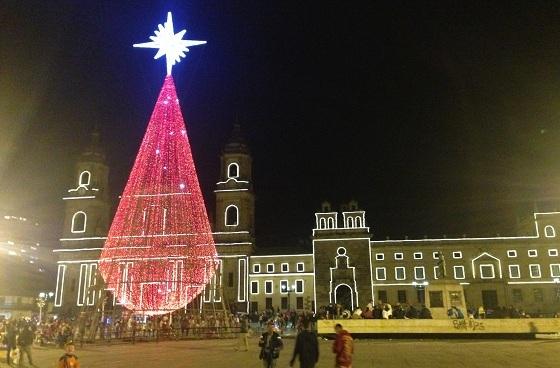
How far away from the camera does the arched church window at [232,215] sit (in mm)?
64438

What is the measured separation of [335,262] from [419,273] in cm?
1125

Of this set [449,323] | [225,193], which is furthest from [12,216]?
[449,323]

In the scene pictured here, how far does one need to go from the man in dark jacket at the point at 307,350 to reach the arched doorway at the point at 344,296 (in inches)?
2026

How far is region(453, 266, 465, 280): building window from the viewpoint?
62.5 meters

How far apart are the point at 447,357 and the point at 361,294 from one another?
43683 mm

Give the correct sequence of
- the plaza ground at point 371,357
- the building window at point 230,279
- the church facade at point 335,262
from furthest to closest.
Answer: the building window at point 230,279 → the church facade at point 335,262 → the plaza ground at point 371,357

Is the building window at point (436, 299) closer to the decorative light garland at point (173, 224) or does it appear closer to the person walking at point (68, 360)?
the decorative light garland at point (173, 224)

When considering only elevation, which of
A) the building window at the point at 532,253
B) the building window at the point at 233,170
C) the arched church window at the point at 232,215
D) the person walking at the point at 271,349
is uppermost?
the building window at the point at 233,170

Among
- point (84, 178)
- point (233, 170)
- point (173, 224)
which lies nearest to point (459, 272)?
point (233, 170)

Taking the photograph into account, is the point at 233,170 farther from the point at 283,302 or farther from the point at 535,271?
the point at 535,271

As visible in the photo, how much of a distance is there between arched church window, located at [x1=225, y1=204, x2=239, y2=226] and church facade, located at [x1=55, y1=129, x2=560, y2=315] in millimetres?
132

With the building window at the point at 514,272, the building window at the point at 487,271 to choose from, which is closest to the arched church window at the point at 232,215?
the building window at the point at 487,271

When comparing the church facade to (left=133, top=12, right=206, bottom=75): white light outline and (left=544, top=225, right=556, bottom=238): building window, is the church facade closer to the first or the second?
(left=544, top=225, right=556, bottom=238): building window

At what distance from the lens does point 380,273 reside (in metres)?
64.1
